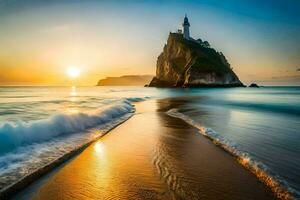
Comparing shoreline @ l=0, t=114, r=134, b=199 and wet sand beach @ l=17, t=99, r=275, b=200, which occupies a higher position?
shoreline @ l=0, t=114, r=134, b=199

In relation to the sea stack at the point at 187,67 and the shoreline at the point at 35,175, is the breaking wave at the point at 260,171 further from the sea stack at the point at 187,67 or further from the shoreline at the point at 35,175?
the sea stack at the point at 187,67

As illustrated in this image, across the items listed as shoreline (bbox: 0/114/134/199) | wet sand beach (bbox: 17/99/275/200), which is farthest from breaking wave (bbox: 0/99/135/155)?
wet sand beach (bbox: 17/99/275/200)

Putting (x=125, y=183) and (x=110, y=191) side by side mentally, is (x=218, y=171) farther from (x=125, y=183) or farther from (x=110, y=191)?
(x=110, y=191)

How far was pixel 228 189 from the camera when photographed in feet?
14.1

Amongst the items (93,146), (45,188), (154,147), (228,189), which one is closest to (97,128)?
(93,146)

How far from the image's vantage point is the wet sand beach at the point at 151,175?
413 cm

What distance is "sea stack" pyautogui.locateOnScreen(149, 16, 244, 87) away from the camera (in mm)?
123250

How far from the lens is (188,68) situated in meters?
127

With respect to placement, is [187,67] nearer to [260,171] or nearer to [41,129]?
[41,129]

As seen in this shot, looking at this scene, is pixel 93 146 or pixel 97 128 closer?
pixel 93 146

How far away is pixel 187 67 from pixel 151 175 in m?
129

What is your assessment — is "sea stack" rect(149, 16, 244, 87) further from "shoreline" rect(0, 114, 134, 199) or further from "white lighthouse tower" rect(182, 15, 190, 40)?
"shoreline" rect(0, 114, 134, 199)

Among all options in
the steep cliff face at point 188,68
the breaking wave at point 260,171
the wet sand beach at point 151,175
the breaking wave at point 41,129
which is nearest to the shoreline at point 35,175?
the wet sand beach at point 151,175

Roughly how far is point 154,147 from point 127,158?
139 centimetres
